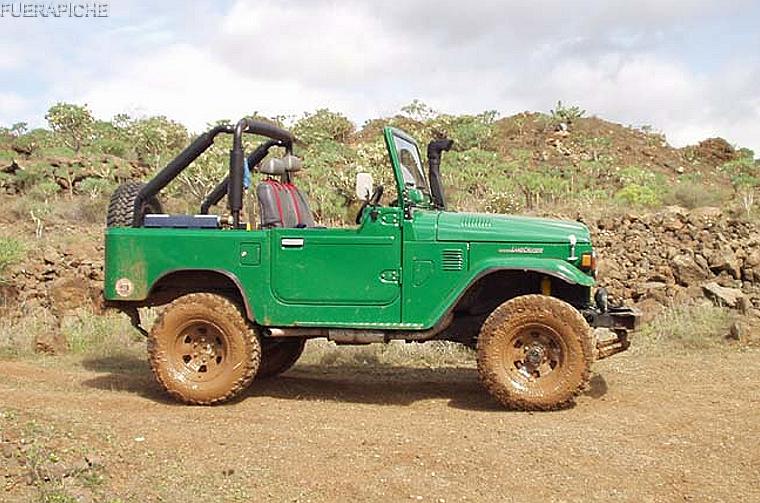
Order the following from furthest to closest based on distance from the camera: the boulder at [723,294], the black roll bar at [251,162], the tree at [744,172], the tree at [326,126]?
the tree at [326,126] → the tree at [744,172] → the boulder at [723,294] → the black roll bar at [251,162]

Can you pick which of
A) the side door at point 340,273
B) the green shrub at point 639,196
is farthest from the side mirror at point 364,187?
the green shrub at point 639,196

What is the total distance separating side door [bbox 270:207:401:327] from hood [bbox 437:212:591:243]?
404 millimetres

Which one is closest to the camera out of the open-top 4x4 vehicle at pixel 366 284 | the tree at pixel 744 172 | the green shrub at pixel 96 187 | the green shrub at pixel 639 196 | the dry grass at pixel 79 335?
the open-top 4x4 vehicle at pixel 366 284

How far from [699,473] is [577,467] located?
0.69 m

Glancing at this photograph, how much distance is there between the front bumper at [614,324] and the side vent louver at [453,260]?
1.09 meters

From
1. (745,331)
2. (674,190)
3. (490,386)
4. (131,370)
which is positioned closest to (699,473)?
(490,386)

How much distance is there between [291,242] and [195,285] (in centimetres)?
109

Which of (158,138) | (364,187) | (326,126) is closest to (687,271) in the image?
(364,187)

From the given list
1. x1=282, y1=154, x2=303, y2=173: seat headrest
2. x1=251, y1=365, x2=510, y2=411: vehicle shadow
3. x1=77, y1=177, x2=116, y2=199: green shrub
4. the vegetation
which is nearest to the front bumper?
x1=251, y1=365, x2=510, y2=411: vehicle shadow

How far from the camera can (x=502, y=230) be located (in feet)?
23.7

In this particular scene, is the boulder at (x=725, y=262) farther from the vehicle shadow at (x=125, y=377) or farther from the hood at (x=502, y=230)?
the vehicle shadow at (x=125, y=377)

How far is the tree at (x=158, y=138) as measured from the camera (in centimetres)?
2634

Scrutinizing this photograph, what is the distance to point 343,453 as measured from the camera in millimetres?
5812

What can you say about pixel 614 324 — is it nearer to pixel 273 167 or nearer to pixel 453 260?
pixel 453 260
